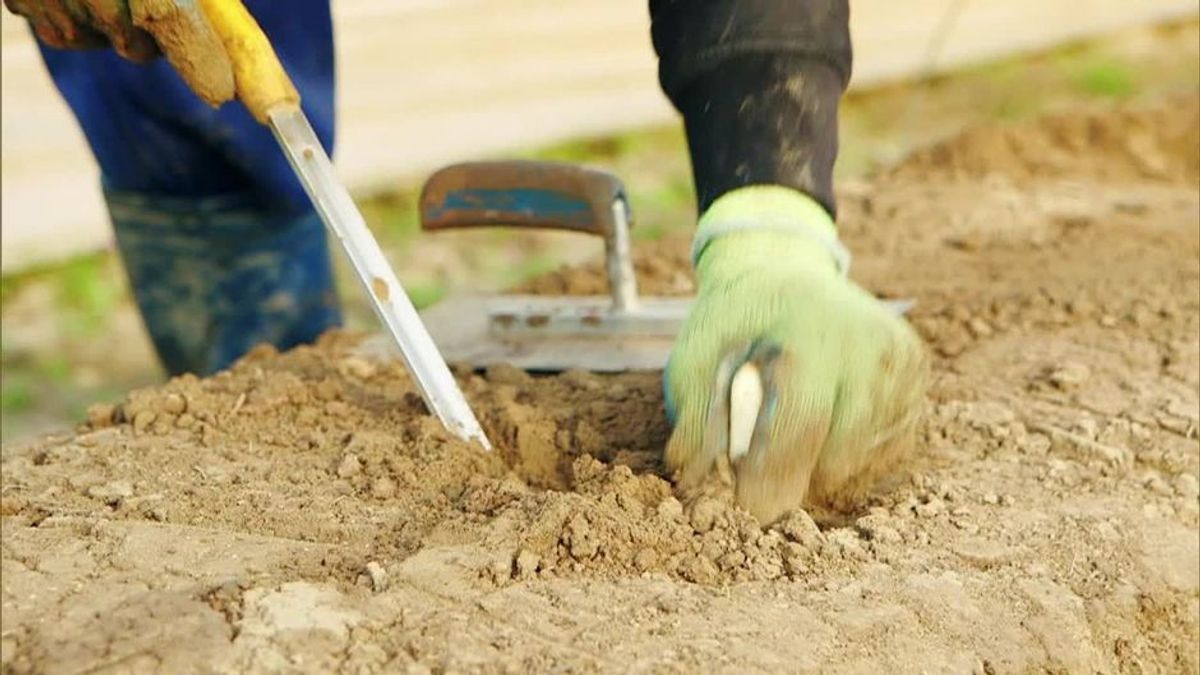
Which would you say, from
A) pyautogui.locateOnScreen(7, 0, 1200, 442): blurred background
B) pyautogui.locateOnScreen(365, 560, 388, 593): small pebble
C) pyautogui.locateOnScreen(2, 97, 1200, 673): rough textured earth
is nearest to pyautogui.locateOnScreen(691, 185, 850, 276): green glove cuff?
pyautogui.locateOnScreen(2, 97, 1200, 673): rough textured earth

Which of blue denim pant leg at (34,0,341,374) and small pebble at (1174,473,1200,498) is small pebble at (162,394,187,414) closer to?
blue denim pant leg at (34,0,341,374)

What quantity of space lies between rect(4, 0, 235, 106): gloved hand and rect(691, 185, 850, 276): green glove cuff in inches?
22.7

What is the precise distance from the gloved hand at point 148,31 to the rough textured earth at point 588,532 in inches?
16.0

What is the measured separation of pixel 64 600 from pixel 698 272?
847 millimetres

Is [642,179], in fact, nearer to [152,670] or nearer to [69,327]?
[69,327]

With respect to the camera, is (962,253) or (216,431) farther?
(962,253)

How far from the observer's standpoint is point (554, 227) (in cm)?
221

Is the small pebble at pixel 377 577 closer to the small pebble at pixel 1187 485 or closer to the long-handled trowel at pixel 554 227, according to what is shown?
the long-handled trowel at pixel 554 227

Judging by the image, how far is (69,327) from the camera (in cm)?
336

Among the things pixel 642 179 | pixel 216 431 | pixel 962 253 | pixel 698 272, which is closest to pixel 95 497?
pixel 216 431

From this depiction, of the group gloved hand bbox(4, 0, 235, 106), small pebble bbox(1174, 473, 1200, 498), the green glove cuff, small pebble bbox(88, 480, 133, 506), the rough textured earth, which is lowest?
small pebble bbox(1174, 473, 1200, 498)

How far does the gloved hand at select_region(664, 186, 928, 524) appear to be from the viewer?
1505 millimetres

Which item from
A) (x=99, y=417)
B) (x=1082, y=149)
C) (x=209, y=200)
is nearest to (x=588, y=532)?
(x=99, y=417)

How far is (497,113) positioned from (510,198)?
82.0 inches
